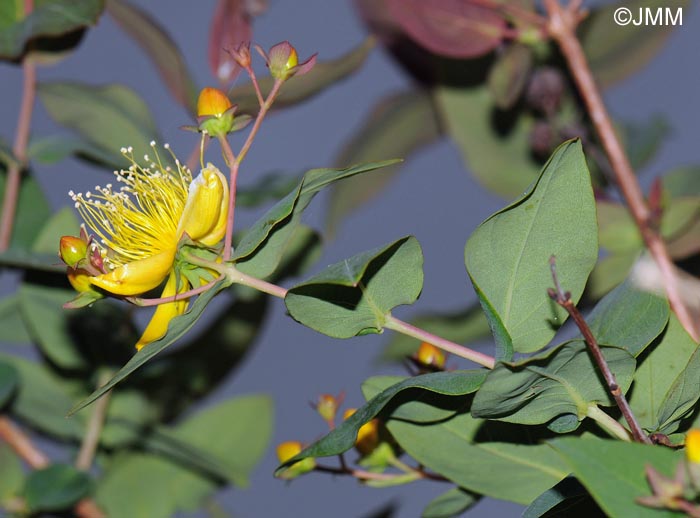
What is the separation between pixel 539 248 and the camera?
357 mm

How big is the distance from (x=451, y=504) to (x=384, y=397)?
0.53ft

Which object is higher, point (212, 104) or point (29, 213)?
point (212, 104)

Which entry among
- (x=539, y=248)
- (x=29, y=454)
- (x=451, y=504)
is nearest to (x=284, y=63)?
(x=539, y=248)

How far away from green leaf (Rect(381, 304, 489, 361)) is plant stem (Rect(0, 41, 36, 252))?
0.34 metres

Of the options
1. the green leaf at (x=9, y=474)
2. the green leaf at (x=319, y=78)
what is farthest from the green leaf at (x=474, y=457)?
the green leaf at (x=9, y=474)

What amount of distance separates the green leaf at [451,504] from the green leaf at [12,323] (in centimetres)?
43

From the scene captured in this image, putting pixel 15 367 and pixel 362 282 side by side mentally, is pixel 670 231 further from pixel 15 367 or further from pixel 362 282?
pixel 15 367

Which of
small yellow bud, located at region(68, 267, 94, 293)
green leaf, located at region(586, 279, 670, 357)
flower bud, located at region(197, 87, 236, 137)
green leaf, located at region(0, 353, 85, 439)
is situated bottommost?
green leaf, located at region(0, 353, 85, 439)

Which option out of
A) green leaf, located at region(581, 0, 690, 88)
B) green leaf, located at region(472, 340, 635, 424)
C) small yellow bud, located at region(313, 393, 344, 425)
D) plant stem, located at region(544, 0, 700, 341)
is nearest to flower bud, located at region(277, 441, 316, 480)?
small yellow bud, located at region(313, 393, 344, 425)

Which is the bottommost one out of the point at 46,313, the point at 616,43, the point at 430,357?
the point at 46,313

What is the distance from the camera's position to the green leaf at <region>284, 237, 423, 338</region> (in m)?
0.37

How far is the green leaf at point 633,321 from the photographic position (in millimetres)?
354

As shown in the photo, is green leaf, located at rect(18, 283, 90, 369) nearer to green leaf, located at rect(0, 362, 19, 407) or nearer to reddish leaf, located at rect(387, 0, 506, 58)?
green leaf, located at rect(0, 362, 19, 407)

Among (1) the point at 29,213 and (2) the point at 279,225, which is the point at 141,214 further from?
(1) the point at 29,213
